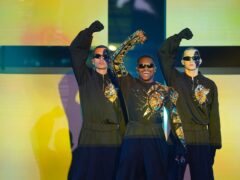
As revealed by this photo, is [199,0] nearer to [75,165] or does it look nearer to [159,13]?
[159,13]

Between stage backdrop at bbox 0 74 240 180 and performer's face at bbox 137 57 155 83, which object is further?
stage backdrop at bbox 0 74 240 180

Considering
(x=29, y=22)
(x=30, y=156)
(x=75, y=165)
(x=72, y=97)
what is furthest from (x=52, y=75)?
(x=75, y=165)

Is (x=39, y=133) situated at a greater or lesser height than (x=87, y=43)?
lesser

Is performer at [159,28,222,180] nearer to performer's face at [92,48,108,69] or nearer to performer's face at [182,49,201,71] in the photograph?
performer's face at [182,49,201,71]

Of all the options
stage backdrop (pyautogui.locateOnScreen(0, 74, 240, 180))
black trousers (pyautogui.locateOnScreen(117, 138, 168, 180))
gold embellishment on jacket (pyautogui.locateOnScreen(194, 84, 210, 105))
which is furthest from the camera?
stage backdrop (pyautogui.locateOnScreen(0, 74, 240, 180))

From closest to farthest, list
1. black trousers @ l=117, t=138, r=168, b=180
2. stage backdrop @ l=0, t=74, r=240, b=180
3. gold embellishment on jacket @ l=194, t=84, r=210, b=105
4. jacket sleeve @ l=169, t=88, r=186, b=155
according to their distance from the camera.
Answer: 1. black trousers @ l=117, t=138, r=168, b=180
2. jacket sleeve @ l=169, t=88, r=186, b=155
3. gold embellishment on jacket @ l=194, t=84, r=210, b=105
4. stage backdrop @ l=0, t=74, r=240, b=180

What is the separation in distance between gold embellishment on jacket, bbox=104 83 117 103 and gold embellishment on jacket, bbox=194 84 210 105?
64cm

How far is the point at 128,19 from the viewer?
3744 millimetres

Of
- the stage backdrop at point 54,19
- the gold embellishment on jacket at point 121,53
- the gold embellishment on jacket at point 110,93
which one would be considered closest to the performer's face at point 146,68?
the gold embellishment on jacket at point 121,53

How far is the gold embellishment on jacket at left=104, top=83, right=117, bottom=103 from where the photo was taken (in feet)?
10.1

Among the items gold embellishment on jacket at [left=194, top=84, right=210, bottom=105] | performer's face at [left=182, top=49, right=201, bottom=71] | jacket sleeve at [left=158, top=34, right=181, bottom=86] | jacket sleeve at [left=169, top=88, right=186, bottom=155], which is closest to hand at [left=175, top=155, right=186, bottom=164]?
jacket sleeve at [left=169, top=88, right=186, bottom=155]

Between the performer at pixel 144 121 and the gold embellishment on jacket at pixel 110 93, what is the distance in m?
0.07

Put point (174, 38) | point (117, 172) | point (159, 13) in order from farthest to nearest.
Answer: point (159, 13)
point (174, 38)
point (117, 172)

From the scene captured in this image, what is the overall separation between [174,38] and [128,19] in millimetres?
681
